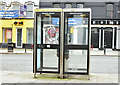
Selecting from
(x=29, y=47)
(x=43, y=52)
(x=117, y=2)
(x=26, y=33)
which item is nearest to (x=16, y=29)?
(x=26, y=33)

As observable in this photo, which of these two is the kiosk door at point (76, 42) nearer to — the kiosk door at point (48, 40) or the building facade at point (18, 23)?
the kiosk door at point (48, 40)

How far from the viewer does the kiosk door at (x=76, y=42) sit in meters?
8.91

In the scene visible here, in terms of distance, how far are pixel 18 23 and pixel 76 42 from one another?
27562mm

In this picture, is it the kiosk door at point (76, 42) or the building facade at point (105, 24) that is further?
the building facade at point (105, 24)

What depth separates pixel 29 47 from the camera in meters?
33.1

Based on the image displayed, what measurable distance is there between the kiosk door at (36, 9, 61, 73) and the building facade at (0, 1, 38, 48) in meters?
25.6

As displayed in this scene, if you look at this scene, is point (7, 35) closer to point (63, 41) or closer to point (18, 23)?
point (18, 23)

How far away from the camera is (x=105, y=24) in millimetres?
34156

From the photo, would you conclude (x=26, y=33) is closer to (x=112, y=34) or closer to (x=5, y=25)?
(x=5, y=25)

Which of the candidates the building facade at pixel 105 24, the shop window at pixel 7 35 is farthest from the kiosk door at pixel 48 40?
the shop window at pixel 7 35

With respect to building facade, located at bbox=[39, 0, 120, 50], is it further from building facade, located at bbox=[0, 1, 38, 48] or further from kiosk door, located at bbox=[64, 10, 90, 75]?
kiosk door, located at bbox=[64, 10, 90, 75]

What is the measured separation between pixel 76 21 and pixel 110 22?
84.7 feet

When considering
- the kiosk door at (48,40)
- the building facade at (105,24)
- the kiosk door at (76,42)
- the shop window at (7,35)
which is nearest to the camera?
the kiosk door at (76,42)

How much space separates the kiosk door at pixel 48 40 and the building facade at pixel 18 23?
84.1 feet
